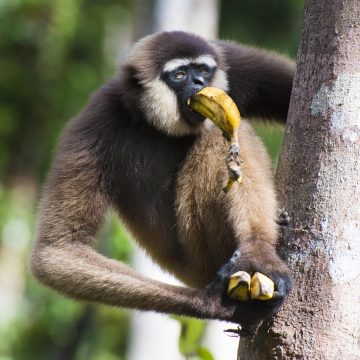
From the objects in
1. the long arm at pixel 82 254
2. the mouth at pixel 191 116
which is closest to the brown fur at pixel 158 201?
the long arm at pixel 82 254

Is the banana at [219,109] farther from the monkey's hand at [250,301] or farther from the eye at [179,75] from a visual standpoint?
the monkey's hand at [250,301]

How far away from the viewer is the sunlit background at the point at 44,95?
45.2 feet

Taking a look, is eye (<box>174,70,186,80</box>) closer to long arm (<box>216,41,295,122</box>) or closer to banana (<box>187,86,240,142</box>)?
banana (<box>187,86,240,142</box>)

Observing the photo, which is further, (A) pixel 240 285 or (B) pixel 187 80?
(B) pixel 187 80

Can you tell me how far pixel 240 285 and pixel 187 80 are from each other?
1.95 metres

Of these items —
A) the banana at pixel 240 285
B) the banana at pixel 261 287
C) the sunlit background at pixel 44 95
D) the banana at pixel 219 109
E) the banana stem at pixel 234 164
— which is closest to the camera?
the banana at pixel 261 287

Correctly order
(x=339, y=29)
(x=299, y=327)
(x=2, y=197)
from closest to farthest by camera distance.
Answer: (x=299, y=327), (x=339, y=29), (x=2, y=197)

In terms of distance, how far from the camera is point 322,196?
13.4ft

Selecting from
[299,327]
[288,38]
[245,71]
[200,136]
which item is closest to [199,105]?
[200,136]

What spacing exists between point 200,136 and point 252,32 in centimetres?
964

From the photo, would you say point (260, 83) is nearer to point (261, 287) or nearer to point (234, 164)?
point (234, 164)

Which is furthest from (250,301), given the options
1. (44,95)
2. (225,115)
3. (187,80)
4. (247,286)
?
(44,95)

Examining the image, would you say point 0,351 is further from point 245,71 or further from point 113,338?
point 245,71

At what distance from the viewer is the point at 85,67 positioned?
1549 centimetres
